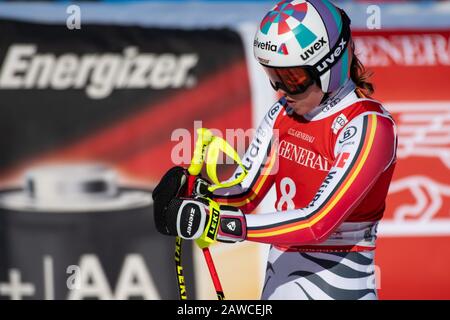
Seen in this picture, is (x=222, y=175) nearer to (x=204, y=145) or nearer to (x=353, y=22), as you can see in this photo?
(x=353, y=22)

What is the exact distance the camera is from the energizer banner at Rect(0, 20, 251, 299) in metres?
5.45

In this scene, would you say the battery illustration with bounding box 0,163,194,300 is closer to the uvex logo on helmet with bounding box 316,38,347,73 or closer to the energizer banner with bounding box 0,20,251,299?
the energizer banner with bounding box 0,20,251,299

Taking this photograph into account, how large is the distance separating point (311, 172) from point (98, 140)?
7.20ft

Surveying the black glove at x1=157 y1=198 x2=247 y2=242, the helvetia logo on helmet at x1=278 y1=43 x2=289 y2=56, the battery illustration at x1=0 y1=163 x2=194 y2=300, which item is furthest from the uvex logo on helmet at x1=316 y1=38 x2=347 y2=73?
the battery illustration at x1=0 y1=163 x2=194 y2=300

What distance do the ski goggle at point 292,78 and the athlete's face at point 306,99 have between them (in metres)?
0.03

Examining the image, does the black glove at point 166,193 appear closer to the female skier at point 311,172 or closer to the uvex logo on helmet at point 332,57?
the female skier at point 311,172

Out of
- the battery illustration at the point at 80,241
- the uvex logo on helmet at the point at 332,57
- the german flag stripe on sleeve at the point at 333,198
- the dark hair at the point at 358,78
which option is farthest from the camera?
the battery illustration at the point at 80,241

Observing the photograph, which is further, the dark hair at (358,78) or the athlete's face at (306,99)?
the dark hair at (358,78)

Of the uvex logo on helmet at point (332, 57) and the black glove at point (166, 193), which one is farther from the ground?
the uvex logo on helmet at point (332, 57)

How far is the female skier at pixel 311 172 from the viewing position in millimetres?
3381

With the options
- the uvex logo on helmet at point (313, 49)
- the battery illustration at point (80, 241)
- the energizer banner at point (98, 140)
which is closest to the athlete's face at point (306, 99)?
the uvex logo on helmet at point (313, 49)

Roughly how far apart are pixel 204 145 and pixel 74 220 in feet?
6.72

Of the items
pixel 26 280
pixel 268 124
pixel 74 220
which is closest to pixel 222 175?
pixel 74 220

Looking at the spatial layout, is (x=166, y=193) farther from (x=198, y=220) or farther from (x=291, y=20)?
(x=291, y=20)
